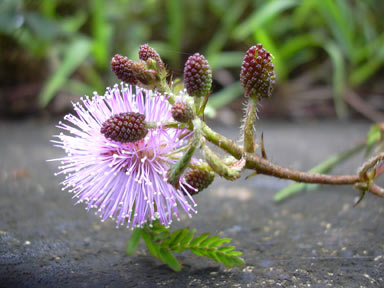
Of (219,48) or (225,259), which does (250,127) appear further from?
(219,48)

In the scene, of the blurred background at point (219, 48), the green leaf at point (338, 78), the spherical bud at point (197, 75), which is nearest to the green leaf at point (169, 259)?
the spherical bud at point (197, 75)

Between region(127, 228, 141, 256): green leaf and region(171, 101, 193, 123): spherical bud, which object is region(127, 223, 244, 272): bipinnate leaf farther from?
region(171, 101, 193, 123): spherical bud

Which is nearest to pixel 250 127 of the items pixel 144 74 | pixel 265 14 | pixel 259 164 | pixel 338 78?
pixel 259 164

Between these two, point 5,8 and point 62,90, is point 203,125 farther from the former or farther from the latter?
point 62,90

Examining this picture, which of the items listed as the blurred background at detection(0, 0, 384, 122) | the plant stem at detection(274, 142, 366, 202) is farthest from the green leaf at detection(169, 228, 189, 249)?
the blurred background at detection(0, 0, 384, 122)

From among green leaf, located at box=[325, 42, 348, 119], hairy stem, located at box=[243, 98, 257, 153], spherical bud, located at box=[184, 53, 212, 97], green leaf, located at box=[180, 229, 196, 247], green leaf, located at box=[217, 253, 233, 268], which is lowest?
green leaf, located at box=[217, 253, 233, 268]

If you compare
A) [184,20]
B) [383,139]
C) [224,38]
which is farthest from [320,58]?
[383,139]
